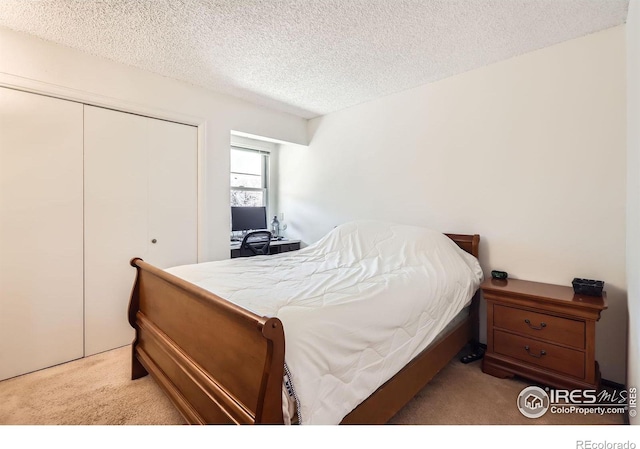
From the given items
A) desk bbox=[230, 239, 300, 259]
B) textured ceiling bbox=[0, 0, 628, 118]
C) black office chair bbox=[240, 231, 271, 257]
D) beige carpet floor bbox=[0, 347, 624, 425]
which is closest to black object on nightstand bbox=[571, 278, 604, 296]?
beige carpet floor bbox=[0, 347, 624, 425]

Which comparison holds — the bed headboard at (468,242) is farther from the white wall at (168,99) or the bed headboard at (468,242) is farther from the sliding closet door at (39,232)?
the sliding closet door at (39,232)

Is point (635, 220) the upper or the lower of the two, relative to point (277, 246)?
upper

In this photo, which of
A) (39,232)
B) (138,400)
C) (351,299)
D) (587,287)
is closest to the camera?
(351,299)

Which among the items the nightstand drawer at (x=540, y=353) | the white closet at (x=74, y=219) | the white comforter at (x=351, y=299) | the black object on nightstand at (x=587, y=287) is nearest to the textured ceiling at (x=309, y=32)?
the white closet at (x=74, y=219)

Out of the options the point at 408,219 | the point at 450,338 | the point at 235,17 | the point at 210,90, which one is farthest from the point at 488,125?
the point at 210,90

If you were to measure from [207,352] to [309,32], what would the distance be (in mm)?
2124

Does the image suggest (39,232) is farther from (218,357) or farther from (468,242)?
(468,242)

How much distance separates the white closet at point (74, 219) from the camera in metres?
2.07

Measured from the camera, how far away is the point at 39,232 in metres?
2.17

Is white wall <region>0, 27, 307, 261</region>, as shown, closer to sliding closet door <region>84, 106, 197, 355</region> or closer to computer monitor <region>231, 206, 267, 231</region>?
sliding closet door <region>84, 106, 197, 355</region>

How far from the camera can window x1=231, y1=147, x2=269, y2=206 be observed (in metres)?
4.17

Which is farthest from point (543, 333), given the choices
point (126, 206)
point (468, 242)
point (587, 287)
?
point (126, 206)

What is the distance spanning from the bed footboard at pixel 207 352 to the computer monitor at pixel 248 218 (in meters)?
1.77

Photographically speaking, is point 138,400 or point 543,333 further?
point 543,333
